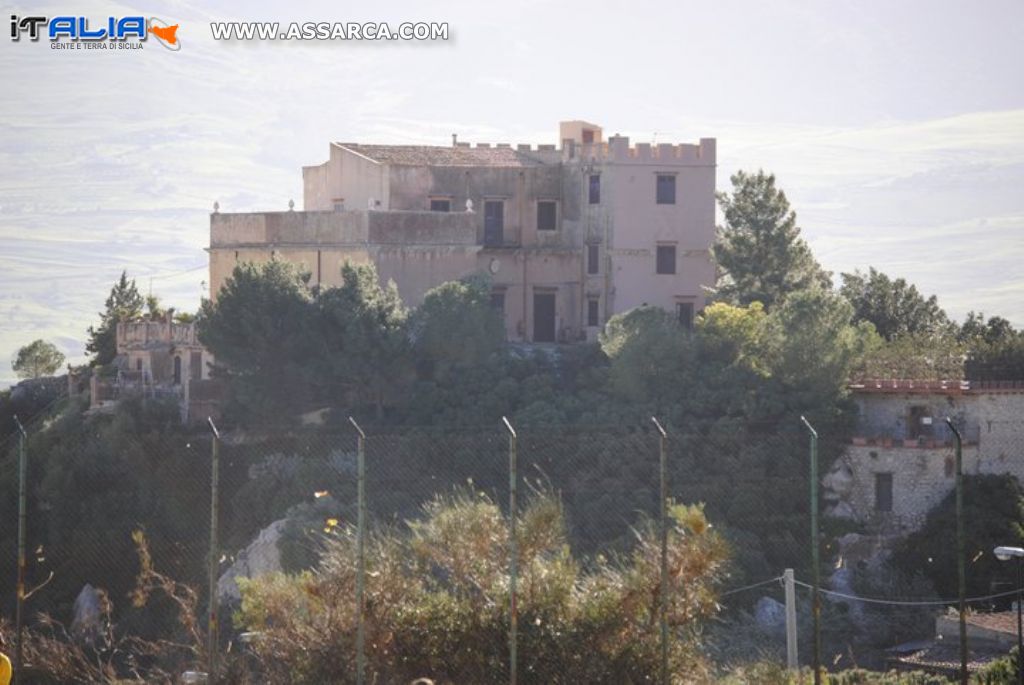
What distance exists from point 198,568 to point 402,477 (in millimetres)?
3899

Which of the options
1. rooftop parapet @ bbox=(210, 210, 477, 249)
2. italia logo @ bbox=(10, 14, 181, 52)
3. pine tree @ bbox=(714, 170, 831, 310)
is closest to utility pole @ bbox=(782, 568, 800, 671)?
rooftop parapet @ bbox=(210, 210, 477, 249)

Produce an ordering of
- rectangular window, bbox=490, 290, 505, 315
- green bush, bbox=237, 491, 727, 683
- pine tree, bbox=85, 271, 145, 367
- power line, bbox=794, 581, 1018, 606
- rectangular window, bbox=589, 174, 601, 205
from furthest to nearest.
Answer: pine tree, bbox=85, 271, 145, 367 → rectangular window, bbox=589, 174, 601, 205 → rectangular window, bbox=490, 290, 505, 315 → power line, bbox=794, 581, 1018, 606 → green bush, bbox=237, 491, 727, 683

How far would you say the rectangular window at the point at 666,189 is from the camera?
154ft

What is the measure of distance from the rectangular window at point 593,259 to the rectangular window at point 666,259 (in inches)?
51.3

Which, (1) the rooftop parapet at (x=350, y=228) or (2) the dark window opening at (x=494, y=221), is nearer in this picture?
(1) the rooftop parapet at (x=350, y=228)

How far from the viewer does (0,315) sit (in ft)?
480

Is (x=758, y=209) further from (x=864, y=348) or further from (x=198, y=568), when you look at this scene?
(x=198, y=568)

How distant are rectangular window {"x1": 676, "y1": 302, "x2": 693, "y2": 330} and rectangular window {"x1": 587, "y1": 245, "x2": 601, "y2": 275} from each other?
6.53ft

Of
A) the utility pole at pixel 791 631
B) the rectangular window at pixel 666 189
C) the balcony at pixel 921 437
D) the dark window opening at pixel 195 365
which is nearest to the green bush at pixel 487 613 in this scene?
the utility pole at pixel 791 631

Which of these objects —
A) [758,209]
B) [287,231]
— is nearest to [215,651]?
[287,231]

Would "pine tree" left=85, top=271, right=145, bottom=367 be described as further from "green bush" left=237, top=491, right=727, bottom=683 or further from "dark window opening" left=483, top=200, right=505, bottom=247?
"green bush" left=237, top=491, right=727, bottom=683

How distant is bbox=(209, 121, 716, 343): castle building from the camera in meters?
45.7

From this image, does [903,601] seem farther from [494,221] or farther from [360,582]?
[360,582]

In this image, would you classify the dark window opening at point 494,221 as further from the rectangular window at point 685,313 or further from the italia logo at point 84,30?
the italia logo at point 84,30
